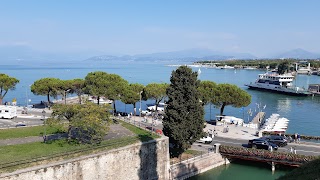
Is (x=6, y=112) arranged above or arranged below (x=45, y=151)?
above

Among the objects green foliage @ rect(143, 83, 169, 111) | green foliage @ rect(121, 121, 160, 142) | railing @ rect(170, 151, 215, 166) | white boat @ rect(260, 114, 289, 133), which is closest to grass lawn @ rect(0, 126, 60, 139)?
green foliage @ rect(121, 121, 160, 142)

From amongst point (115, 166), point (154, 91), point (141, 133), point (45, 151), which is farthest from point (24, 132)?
point (154, 91)

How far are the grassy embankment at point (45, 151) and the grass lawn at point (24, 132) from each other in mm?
3345

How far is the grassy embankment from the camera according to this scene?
19.9 m

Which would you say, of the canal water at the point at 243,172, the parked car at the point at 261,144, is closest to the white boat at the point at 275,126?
the parked car at the point at 261,144

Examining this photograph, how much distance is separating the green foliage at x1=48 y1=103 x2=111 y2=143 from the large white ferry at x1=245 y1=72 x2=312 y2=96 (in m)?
81.4

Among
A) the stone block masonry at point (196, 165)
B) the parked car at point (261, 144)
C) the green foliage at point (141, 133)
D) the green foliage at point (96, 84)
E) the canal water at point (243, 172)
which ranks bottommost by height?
the canal water at point (243, 172)

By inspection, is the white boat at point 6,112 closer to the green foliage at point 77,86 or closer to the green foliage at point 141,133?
the green foliage at point 141,133

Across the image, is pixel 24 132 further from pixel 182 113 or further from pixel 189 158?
pixel 189 158

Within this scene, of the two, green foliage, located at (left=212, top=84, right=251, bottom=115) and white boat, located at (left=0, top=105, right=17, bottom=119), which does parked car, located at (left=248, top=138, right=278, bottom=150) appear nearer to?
green foliage, located at (left=212, top=84, right=251, bottom=115)

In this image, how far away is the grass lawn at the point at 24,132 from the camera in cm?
2675

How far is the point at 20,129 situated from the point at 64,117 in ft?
16.3

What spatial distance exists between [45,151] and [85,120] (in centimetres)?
346

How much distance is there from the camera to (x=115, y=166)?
23719 mm
